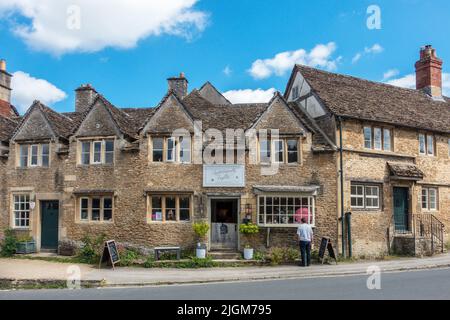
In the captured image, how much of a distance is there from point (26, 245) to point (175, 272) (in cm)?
821

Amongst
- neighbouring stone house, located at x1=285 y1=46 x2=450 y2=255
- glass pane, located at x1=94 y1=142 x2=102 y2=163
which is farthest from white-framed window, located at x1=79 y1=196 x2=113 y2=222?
neighbouring stone house, located at x1=285 y1=46 x2=450 y2=255

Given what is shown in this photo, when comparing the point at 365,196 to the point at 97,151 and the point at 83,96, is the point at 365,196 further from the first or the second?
the point at 83,96

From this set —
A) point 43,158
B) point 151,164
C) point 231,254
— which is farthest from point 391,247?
point 43,158

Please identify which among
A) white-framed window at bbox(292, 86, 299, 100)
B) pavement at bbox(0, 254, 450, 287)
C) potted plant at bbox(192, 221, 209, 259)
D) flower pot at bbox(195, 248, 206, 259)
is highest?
white-framed window at bbox(292, 86, 299, 100)

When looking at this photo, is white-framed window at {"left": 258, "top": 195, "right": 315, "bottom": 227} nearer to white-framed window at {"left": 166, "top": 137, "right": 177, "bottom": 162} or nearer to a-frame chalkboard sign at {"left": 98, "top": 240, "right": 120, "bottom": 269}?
white-framed window at {"left": 166, "top": 137, "right": 177, "bottom": 162}

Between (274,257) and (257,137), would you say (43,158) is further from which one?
(274,257)

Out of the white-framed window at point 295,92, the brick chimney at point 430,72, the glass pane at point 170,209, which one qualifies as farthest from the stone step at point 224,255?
the brick chimney at point 430,72

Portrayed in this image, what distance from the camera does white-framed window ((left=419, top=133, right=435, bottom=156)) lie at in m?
21.6

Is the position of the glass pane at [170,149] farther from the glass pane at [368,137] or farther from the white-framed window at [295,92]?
the glass pane at [368,137]

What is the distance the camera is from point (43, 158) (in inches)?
787

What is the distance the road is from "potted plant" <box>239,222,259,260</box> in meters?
3.89

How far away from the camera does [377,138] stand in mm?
20328

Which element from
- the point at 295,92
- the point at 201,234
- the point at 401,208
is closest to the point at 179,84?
the point at 295,92

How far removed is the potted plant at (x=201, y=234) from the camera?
17188 mm
